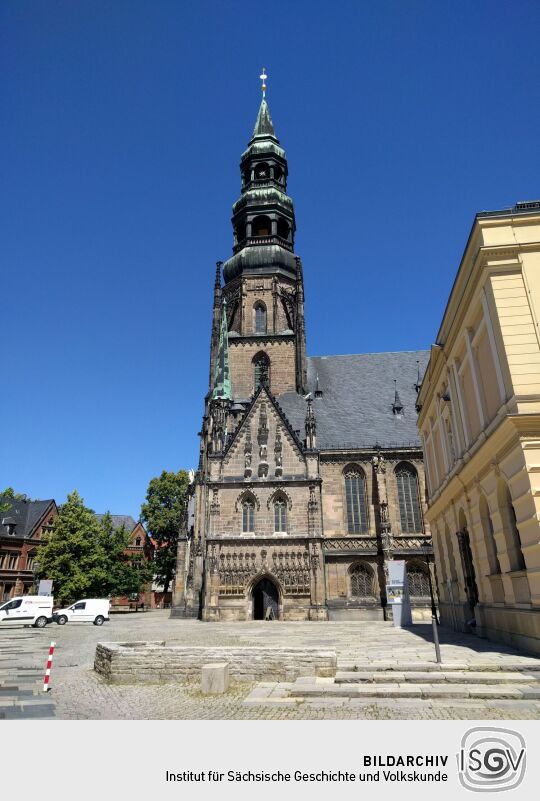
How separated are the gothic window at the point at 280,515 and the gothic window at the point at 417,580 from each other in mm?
8484

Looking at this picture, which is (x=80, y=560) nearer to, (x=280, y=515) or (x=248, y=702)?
(x=280, y=515)

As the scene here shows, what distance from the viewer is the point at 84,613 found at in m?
30.7

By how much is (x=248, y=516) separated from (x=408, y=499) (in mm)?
10996

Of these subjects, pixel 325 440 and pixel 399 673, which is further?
pixel 325 440

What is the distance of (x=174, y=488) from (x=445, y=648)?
48466 mm

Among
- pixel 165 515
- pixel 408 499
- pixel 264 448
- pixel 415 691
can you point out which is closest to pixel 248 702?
pixel 415 691

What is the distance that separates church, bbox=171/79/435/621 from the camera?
31.2 m

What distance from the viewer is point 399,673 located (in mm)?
9148

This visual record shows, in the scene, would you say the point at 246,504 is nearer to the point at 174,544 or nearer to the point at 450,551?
the point at 450,551

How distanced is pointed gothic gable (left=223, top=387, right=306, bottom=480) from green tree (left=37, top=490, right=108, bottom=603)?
1757 cm

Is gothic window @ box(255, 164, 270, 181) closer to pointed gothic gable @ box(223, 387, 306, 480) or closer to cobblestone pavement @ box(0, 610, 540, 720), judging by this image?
pointed gothic gable @ box(223, 387, 306, 480)

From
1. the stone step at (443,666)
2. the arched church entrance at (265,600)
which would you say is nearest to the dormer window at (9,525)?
the arched church entrance at (265,600)

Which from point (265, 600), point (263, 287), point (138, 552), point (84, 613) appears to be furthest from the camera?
point (138, 552)
